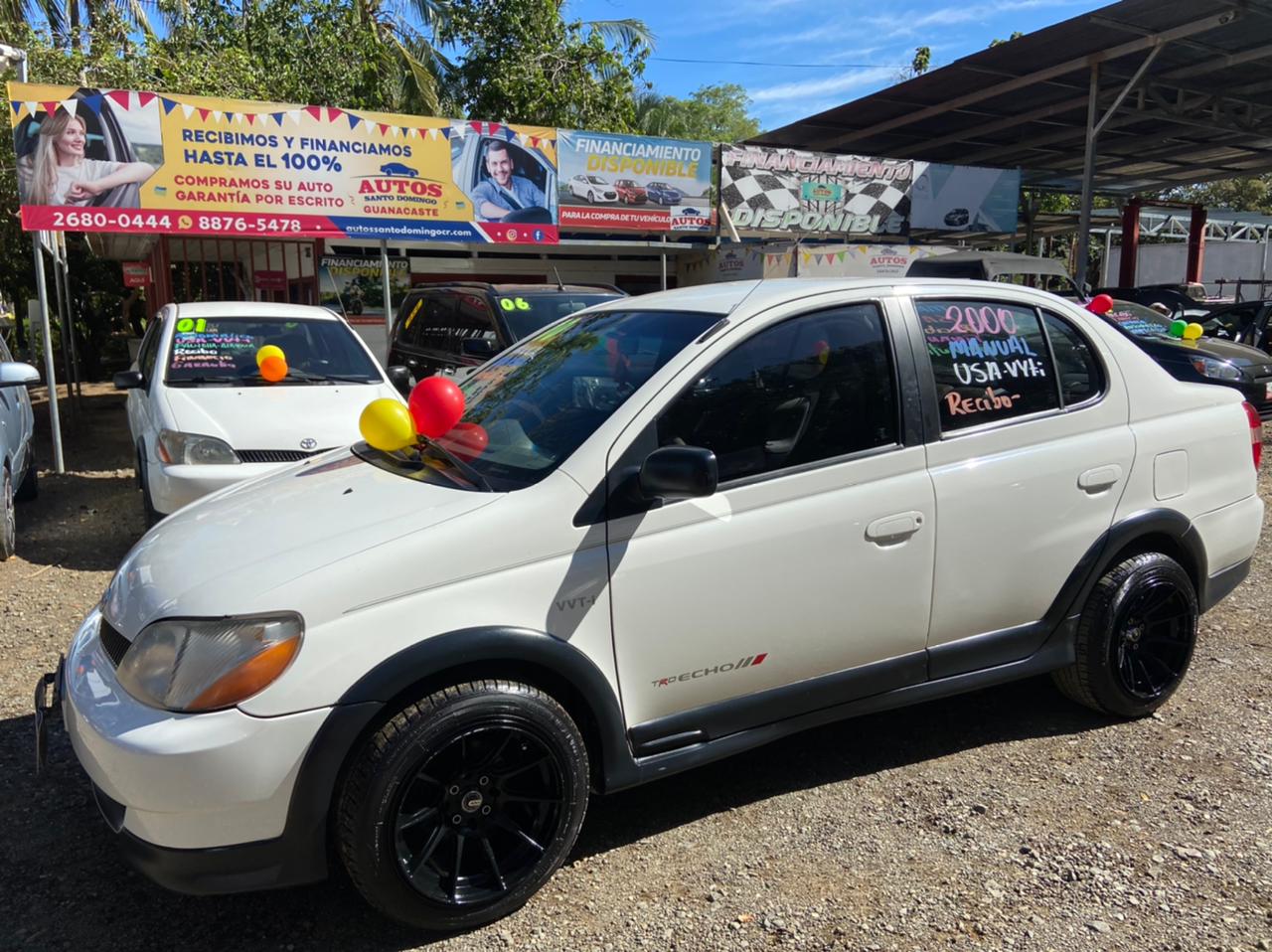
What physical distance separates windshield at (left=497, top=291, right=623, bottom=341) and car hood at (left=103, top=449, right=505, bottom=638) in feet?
16.4

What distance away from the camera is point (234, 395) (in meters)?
6.34

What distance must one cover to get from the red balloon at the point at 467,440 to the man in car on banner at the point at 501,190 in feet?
27.4

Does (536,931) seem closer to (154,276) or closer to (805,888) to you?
(805,888)

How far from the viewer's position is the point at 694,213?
12945 mm

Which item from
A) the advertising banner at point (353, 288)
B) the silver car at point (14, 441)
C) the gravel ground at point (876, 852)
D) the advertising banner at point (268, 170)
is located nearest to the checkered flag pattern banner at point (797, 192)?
the advertising banner at point (268, 170)

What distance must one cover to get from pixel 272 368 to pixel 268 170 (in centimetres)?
430

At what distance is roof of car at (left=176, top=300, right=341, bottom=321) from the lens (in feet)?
23.5

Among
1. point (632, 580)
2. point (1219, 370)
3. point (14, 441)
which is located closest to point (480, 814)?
point (632, 580)

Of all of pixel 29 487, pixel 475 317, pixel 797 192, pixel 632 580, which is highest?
pixel 797 192

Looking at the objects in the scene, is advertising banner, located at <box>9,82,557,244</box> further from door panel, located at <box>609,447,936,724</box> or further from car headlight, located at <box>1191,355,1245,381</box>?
door panel, located at <box>609,447,936,724</box>

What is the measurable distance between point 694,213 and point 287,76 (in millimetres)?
8837

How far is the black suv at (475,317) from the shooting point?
802 cm

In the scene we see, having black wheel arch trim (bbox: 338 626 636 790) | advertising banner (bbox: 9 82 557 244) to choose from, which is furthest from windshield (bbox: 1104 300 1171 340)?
black wheel arch trim (bbox: 338 626 636 790)

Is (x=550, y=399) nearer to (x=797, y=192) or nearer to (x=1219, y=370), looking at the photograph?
(x=1219, y=370)
